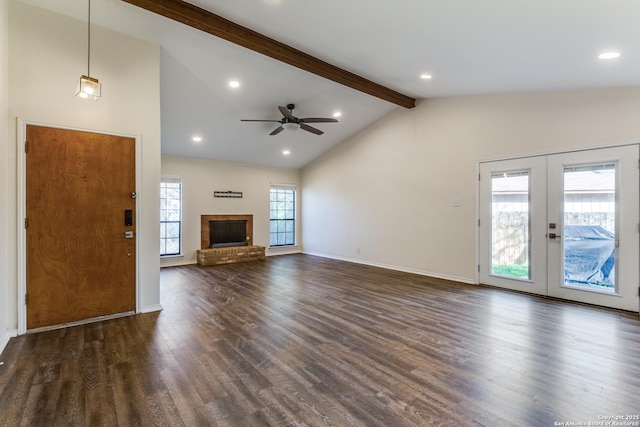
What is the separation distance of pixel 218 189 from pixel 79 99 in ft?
15.1

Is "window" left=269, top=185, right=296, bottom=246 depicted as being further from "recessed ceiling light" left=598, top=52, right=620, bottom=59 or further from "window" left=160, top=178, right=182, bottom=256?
"recessed ceiling light" left=598, top=52, right=620, bottom=59

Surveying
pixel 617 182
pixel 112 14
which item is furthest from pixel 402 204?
pixel 112 14

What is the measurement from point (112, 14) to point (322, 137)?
186 inches

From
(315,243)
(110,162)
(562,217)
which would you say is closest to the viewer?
(110,162)

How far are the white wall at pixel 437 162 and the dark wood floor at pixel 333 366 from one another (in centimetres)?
175

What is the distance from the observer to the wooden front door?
10.5 ft

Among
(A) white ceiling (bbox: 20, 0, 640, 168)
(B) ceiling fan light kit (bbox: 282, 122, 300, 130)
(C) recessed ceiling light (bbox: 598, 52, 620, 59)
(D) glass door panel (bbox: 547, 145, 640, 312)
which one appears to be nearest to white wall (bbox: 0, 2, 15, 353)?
(A) white ceiling (bbox: 20, 0, 640, 168)

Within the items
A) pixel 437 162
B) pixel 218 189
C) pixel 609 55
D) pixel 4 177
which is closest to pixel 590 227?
pixel 609 55

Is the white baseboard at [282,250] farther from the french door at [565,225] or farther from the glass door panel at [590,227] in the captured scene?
the glass door panel at [590,227]

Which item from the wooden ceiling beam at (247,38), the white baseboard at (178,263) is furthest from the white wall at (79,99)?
the white baseboard at (178,263)

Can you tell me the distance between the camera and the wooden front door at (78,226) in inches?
126

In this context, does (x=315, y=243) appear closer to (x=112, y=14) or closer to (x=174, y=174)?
(x=174, y=174)

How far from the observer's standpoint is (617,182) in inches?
152

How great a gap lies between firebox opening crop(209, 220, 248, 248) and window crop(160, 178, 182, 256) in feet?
2.61
